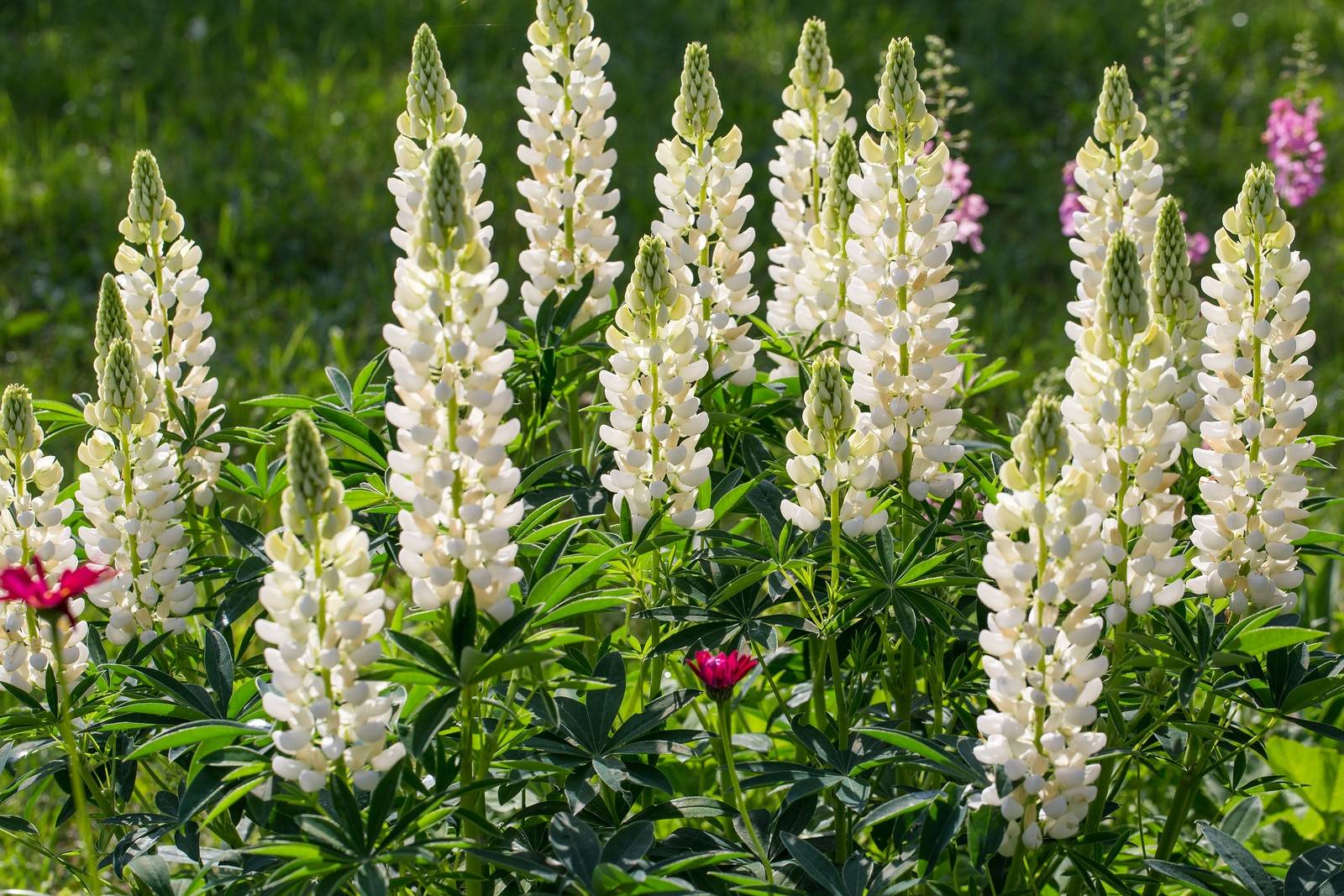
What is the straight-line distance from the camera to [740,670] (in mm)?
1689

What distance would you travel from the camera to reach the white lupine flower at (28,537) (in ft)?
6.22

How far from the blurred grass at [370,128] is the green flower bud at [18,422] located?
2.10 meters

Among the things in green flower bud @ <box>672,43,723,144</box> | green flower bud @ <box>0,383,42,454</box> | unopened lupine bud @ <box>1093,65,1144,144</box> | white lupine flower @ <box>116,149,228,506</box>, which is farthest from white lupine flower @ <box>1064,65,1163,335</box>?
green flower bud @ <box>0,383,42,454</box>

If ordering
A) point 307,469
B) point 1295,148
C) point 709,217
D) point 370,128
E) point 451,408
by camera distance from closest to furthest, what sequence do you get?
1. point 307,469
2. point 451,408
3. point 709,217
4. point 1295,148
5. point 370,128

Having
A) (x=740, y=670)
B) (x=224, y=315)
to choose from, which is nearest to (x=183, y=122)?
(x=224, y=315)

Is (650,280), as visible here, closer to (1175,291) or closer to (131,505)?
Result: (1175,291)

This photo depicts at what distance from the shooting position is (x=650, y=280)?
183cm

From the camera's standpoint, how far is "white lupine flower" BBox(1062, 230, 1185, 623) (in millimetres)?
1580

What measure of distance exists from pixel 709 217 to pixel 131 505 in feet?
3.02

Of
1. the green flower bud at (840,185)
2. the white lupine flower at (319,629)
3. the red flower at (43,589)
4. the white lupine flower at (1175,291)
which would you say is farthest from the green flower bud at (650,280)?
the red flower at (43,589)

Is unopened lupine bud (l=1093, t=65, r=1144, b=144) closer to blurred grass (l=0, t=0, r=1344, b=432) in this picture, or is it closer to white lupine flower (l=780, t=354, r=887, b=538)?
white lupine flower (l=780, t=354, r=887, b=538)

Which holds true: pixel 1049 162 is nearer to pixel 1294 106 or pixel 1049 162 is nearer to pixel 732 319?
pixel 1294 106

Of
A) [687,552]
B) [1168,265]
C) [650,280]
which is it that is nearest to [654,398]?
[650,280]

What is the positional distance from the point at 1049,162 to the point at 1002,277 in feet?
2.68
